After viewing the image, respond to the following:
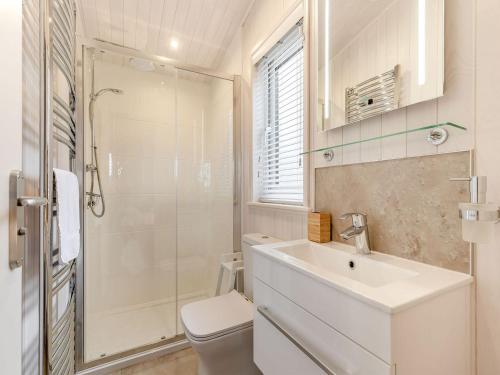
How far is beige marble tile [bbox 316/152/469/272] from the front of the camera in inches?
30.3

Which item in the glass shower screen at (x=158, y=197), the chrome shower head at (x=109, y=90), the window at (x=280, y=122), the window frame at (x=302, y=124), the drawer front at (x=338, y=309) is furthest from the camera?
the glass shower screen at (x=158, y=197)

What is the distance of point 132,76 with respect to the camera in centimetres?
198

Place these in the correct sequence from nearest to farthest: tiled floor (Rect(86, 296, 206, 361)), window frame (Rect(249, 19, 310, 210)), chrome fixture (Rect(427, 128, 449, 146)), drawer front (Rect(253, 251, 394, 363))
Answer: drawer front (Rect(253, 251, 394, 363)), chrome fixture (Rect(427, 128, 449, 146)), window frame (Rect(249, 19, 310, 210)), tiled floor (Rect(86, 296, 206, 361))

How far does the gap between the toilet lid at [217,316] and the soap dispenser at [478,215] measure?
110 centimetres

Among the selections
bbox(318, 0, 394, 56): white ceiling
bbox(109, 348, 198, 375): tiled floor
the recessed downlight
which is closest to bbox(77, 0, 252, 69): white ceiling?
the recessed downlight

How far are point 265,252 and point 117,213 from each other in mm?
1547

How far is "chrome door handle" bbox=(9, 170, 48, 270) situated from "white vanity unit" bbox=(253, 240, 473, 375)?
775mm

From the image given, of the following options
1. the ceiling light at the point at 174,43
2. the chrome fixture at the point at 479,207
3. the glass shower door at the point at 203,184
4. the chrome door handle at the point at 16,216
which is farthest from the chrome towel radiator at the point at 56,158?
the chrome fixture at the point at 479,207

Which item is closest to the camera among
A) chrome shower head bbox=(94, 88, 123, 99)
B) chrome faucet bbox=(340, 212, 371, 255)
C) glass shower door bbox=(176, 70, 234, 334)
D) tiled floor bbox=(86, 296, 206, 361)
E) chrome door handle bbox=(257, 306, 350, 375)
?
chrome door handle bbox=(257, 306, 350, 375)

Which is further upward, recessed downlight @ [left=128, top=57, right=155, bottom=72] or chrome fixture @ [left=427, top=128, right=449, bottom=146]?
recessed downlight @ [left=128, top=57, right=155, bottom=72]

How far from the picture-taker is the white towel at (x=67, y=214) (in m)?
1.00

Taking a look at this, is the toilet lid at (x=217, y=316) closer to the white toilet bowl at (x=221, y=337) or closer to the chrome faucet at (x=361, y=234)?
the white toilet bowl at (x=221, y=337)

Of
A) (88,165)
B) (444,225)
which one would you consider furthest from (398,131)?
(88,165)

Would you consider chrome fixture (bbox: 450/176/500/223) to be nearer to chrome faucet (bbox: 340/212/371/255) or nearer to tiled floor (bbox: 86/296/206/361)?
chrome faucet (bbox: 340/212/371/255)
